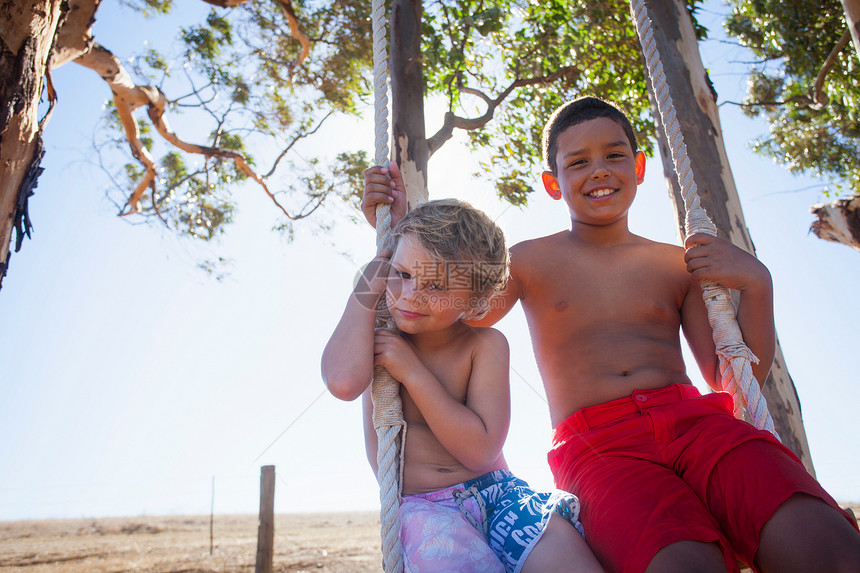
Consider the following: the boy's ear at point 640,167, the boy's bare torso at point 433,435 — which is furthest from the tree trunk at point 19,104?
the boy's ear at point 640,167

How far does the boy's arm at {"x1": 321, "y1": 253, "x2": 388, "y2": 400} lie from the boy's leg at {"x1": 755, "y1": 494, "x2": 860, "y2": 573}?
2.78 ft

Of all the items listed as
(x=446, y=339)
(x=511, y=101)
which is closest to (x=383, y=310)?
(x=446, y=339)

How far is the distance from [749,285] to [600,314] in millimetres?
381

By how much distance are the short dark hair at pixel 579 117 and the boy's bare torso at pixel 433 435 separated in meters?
0.69

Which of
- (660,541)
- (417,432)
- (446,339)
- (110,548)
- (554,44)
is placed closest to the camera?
(660,541)

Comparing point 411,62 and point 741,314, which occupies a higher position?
point 411,62

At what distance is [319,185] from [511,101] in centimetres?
294

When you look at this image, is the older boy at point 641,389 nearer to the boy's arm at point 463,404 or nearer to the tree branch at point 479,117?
the boy's arm at point 463,404

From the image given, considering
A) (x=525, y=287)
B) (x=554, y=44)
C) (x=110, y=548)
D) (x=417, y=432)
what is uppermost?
(x=554, y=44)

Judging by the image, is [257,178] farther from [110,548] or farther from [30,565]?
[110,548]

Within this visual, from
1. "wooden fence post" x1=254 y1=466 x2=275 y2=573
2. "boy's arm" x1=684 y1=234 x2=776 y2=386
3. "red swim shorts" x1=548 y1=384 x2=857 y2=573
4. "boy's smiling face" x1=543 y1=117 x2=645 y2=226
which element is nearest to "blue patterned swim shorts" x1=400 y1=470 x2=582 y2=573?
"red swim shorts" x1=548 y1=384 x2=857 y2=573

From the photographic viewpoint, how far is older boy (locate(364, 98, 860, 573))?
103 centimetres

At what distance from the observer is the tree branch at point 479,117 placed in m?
3.30

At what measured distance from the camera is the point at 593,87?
4.26 meters
